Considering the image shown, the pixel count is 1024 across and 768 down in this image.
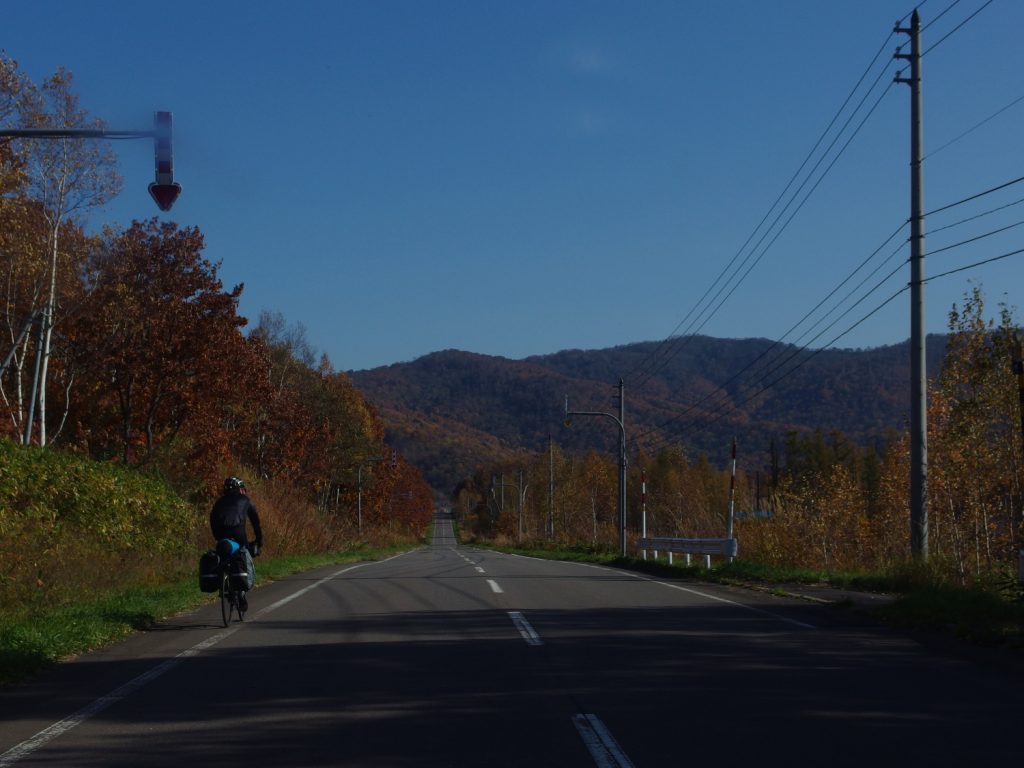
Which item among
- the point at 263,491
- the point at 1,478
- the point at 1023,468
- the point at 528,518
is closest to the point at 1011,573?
the point at 1023,468

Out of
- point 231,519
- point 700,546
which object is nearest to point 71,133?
point 231,519

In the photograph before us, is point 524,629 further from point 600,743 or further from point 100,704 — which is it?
point 600,743

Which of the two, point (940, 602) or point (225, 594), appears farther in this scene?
point (940, 602)

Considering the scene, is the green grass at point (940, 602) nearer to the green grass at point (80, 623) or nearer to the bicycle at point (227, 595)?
the bicycle at point (227, 595)

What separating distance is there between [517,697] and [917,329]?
43.1ft

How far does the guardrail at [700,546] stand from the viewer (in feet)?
85.2

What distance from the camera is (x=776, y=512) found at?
30.7m

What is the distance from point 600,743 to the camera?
22.2 ft

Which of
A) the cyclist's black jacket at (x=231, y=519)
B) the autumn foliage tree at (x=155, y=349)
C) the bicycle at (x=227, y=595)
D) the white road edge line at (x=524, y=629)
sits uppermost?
the autumn foliage tree at (x=155, y=349)

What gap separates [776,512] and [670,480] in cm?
6665

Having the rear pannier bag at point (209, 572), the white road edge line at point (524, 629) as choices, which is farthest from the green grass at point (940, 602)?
the rear pannier bag at point (209, 572)

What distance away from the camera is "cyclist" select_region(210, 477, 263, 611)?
1370 centimetres

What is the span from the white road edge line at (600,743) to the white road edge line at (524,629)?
13.3ft

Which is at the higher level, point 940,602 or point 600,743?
point 600,743
